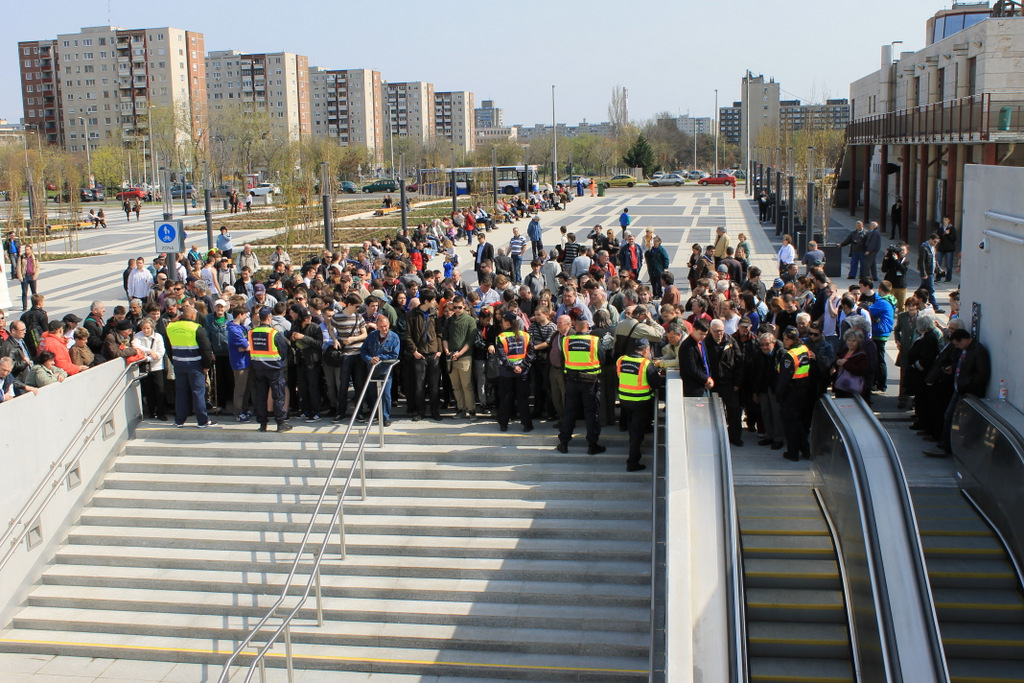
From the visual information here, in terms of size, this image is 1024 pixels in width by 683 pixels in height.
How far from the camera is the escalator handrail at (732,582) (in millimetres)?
7457

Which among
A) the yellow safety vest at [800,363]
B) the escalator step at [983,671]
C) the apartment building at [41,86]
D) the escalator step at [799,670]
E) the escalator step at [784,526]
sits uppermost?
the apartment building at [41,86]

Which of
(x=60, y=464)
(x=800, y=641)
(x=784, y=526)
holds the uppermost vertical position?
(x=60, y=464)

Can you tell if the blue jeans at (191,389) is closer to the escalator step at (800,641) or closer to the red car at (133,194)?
the escalator step at (800,641)

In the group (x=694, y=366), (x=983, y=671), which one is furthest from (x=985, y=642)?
(x=694, y=366)

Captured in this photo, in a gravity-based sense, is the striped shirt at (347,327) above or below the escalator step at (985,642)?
above

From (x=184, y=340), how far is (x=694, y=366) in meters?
6.79

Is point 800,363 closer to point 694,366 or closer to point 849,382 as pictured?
point 849,382

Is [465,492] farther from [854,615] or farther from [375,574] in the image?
[854,615]

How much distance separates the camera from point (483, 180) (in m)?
61.4

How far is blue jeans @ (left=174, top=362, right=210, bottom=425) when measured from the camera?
42.3 feet

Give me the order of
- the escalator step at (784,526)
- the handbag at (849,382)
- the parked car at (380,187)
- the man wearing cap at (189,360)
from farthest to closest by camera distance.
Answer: the parked car at (380,187) → the man wearing cap at (189,360) → the handbag at (849,382) → the escalator step at (784,526)

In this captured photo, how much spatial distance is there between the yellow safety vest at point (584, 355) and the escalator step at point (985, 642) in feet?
15.2

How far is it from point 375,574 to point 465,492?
1.44 meters

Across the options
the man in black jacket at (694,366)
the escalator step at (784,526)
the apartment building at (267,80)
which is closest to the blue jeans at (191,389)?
the man in black jacket at (694,366)
